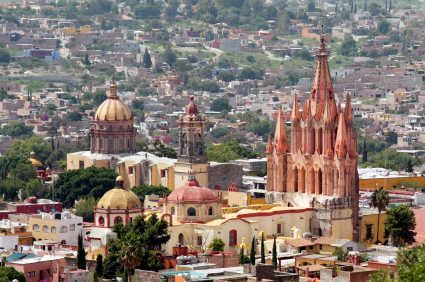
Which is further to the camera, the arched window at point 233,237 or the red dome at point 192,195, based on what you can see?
the red dome at point 192,195

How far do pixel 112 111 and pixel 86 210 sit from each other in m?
19.3

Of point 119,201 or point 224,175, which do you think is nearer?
point 119,201

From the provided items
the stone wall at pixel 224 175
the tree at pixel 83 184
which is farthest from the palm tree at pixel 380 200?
the tree at pixel 83 184

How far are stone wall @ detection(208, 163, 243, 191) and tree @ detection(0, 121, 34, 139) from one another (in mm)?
79154

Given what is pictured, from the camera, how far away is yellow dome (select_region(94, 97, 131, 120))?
11225cm

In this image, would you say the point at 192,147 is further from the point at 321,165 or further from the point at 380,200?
the point at 380,200

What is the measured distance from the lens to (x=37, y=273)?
7069 centimetres

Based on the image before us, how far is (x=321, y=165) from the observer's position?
84.6m

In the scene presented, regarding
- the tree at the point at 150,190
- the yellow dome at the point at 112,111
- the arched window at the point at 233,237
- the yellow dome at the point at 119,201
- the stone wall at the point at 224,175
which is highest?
the yellow dome at the point at 112,111

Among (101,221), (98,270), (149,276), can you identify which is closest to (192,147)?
(101,221)

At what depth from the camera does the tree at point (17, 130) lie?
180500 mm

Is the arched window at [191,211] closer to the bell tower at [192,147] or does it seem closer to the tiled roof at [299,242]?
the tiled roof at [299,242]

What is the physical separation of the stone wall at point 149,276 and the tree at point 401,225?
2582 centimetres

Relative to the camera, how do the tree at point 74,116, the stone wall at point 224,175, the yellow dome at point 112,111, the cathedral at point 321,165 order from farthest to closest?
the tree at point 74,116 → the yellow dome at point 112,111 → the stone wall at point 224,175 → the cathedral at point 321,165
